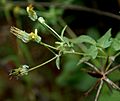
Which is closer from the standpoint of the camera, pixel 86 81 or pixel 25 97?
pixel 86 81

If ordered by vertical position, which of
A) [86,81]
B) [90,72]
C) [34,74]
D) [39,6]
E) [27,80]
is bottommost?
[90,72]

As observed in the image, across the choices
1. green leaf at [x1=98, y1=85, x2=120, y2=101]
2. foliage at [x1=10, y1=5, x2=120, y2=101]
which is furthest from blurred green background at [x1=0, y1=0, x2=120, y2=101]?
foliage at [x1=10, y1=5, x2=120, y2=101]

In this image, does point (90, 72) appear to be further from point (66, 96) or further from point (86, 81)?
point (66, 96)

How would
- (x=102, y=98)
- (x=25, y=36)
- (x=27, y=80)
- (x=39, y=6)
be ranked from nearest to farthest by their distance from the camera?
(x=25, y=36)
(x=102, y=98)
(x=27, y=80)
(x=39, y=6)

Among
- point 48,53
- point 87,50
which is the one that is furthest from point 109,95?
point 48,53

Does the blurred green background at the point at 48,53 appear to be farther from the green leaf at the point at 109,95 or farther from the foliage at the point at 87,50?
the foliage at the point at 87,50

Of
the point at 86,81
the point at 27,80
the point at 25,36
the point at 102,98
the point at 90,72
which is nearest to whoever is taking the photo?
the point at 25,36

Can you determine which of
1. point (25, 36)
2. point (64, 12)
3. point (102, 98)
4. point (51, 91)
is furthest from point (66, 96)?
point (25, 36)

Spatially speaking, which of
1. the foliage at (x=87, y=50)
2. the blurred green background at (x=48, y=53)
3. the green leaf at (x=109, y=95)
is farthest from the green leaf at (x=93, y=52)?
the blurred green background at (x=48, y=53)
